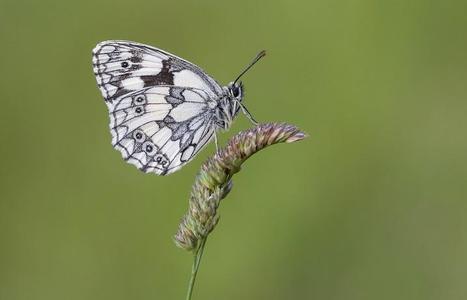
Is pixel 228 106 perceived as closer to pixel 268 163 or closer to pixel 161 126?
pixel 161 126

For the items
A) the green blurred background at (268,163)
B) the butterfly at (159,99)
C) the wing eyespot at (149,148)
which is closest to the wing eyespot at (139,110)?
the butterfly at (159,99)

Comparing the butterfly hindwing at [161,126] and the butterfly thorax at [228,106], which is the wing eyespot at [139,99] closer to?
the butterfly hindwing at [161,126]

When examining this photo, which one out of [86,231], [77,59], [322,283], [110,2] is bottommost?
[322,283]

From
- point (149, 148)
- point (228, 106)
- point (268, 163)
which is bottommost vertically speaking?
point (268, 163)

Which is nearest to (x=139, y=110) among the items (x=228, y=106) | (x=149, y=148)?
(x=149, y=148)

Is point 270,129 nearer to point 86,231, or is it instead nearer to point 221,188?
point 221,188

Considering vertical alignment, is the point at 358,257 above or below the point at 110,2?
below

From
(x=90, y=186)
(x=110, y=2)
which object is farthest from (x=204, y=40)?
(x=90, y=186)

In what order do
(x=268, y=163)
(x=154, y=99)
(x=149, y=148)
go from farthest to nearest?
1. (x=268, y=163)
2. (x=154, y=99)
3. (x=149, y=148)
